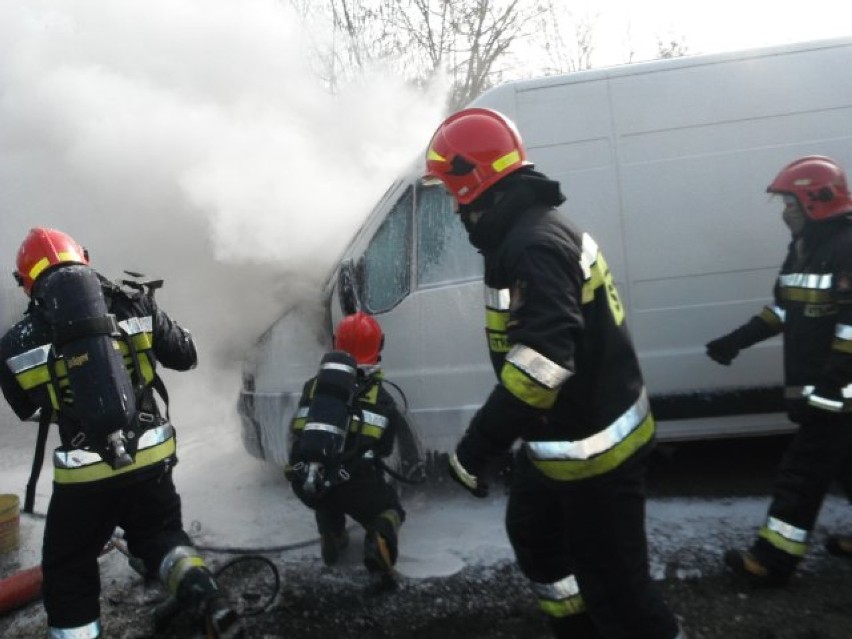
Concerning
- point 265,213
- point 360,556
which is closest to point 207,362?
point 265,213

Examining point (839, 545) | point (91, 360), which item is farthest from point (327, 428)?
point (839, 545)

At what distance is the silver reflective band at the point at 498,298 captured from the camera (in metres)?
2.19

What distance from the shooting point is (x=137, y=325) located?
2934mm

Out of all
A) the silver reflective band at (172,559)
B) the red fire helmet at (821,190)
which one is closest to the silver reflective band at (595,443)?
the silver reflective band at (172,559)

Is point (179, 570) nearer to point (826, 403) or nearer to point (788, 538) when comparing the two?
point (788, 538)

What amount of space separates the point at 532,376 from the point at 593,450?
1.35 ft

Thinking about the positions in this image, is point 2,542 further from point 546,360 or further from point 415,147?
point 415,147

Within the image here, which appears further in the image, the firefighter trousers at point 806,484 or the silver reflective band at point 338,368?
the silver reflective band at point 338,368

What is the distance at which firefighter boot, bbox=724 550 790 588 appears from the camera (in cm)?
315

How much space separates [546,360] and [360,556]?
2.53 m

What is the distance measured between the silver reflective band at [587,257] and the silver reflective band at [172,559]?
1.98 m

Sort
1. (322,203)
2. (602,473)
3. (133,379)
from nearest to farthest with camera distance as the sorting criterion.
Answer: (602,473) < (133,379) < (322,203)

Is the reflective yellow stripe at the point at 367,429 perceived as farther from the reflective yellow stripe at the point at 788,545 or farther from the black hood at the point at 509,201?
the reflective yellow stripe at the point at 788,545

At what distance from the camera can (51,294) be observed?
2617 millimetres
